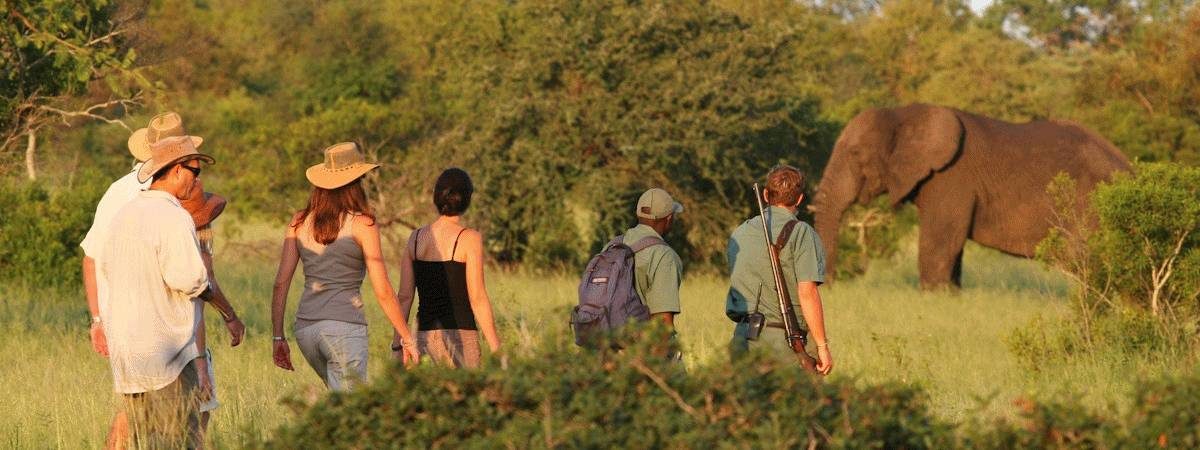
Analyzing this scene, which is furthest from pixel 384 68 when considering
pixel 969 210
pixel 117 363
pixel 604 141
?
pixel 117 363

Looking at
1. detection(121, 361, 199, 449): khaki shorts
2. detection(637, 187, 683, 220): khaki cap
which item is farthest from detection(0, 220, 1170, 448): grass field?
detection(637, 187, 683, 220): khaki cap

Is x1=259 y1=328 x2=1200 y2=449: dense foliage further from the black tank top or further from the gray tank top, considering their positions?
the black tank top

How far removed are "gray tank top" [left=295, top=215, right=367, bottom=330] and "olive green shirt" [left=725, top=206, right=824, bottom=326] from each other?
1646mm

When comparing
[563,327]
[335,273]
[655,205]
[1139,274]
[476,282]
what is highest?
[655,205]

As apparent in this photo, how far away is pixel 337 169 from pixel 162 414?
56.2 inches

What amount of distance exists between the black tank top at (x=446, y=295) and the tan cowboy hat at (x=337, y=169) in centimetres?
47

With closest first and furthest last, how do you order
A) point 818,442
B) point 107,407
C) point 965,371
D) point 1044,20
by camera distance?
point 818,442 → point 107,407 → point 965,371 → point 1044,20

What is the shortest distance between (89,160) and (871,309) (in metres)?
20.1

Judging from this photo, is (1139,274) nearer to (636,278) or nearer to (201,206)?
(636,278)

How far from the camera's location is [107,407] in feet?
30.0

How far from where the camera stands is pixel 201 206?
7586 millimetres

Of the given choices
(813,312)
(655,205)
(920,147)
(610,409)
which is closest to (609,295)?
(655,205)

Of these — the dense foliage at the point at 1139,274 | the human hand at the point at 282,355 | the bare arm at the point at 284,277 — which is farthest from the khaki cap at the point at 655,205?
the dense foliage at the point at 1139,274

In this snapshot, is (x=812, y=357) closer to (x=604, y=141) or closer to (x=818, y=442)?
(x=818, y=442)
